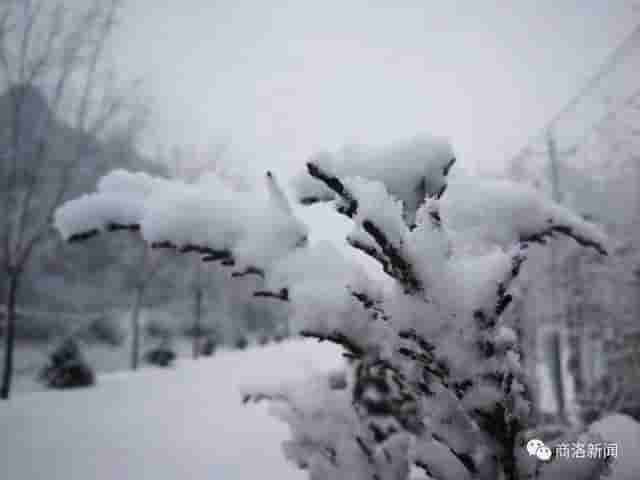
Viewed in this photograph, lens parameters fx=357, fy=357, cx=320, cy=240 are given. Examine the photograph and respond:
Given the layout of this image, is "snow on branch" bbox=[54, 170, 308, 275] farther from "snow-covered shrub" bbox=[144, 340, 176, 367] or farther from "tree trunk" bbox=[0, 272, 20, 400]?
"snow-covered shrub" bbox=[144, 340, 176, 367]

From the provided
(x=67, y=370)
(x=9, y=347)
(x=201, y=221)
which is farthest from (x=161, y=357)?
(x=201, y=221)

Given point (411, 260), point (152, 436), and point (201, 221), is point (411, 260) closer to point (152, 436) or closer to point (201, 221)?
point (201, 221)

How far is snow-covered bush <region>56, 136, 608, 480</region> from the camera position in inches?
22.8

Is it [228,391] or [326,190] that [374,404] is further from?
[228,391]

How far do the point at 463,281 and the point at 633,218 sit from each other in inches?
174

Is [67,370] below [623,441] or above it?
below

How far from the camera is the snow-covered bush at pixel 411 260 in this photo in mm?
579

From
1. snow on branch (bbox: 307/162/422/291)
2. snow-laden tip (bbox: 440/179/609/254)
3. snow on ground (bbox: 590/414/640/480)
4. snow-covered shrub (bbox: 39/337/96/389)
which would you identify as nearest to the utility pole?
snow on ground (bbox: 590/414/640/480)

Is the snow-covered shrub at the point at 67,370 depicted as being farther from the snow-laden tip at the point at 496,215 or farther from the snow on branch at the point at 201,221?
the snow-laden tip at the point at 496,215

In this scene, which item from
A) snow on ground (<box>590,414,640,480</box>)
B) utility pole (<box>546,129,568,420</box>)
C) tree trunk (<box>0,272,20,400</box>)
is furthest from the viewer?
tree trunk (<box>0,272,20,400</box>)

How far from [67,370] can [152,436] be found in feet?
19.1

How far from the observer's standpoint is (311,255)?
67 centimetres

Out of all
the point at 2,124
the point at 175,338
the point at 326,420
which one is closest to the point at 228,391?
the point at 326,420

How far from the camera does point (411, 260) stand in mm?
569
